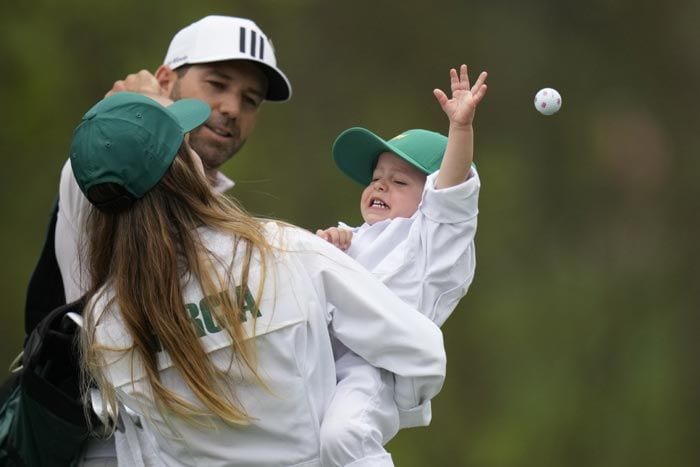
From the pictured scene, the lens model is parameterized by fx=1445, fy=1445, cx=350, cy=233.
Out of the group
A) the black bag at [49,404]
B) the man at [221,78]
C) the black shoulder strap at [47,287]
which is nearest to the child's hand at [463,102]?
the black bag at [49,404]

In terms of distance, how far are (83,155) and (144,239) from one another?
0.21m

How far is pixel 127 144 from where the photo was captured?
289 cm

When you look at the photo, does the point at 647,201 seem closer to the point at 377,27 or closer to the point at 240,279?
the point at 377,27

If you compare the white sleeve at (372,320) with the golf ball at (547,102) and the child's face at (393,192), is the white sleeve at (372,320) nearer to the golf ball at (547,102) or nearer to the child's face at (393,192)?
the child's face at (393,192)

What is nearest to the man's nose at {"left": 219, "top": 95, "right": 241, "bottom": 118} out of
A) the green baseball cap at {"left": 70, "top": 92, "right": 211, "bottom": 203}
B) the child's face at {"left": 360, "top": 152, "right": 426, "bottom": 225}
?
the child's face at {"left": 360, "top": 152, "right": 426, "bottom": 225}

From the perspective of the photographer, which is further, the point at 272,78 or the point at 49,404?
the point at 272,78

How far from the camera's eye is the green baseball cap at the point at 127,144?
113 inches

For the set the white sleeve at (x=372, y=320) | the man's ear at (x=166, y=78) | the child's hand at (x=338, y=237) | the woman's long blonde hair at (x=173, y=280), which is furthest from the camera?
the man's ear at (x=166, y=78)

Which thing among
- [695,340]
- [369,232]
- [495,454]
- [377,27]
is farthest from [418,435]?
[369,232]

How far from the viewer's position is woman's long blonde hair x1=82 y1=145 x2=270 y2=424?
2.80 metres

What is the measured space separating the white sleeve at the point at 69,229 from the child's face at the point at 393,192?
0.70 m

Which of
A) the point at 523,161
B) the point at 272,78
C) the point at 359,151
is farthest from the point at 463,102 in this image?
the point at 523,161

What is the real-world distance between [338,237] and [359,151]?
1.14ft

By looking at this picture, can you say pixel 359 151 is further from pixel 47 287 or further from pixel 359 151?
pixel 47 287
